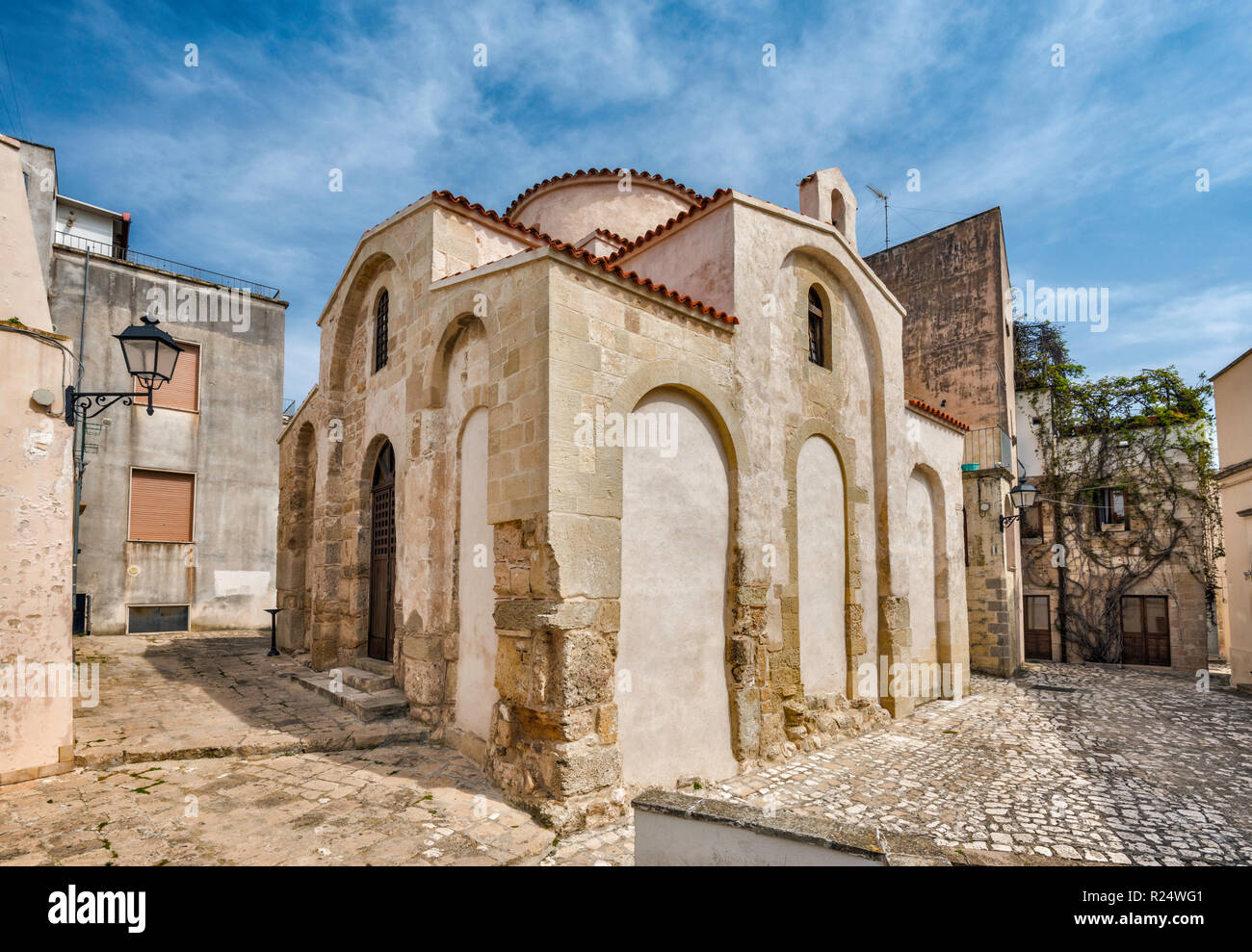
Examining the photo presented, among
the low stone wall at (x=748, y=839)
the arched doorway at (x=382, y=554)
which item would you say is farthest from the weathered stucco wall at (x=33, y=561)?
the low stone wall at (x=748, y=839)

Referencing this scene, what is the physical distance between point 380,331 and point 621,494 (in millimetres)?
5343

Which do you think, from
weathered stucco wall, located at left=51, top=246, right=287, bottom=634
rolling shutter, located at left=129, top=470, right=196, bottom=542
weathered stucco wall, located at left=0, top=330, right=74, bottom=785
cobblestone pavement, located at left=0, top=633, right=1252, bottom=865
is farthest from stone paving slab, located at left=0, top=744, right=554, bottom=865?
rolling shutter, located at left=129, top=470, right=196, bottom=542

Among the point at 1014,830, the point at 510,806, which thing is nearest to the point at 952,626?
the point at 1014,830

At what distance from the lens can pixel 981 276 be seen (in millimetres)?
16438

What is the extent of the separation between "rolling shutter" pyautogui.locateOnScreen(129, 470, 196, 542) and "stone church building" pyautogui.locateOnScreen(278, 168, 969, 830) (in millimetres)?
6347

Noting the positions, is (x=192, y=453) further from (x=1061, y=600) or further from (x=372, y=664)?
(x=1061, y=600)

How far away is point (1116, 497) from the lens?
53.9 ft

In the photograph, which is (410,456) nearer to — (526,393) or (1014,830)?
(526,393)

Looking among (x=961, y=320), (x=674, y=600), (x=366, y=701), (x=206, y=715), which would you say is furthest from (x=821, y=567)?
(x=961, y=320)

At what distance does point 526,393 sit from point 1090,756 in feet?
25.0

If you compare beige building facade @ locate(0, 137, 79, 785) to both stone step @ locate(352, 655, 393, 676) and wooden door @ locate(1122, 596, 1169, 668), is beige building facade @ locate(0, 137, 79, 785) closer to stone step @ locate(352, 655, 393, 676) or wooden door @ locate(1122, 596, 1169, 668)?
stone step @ locate(352, 655, 393, 676)

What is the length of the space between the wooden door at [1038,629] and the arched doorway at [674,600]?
14261 millimetres

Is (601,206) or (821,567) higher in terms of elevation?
(601,206)

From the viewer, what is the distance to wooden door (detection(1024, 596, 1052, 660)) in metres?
16.9
